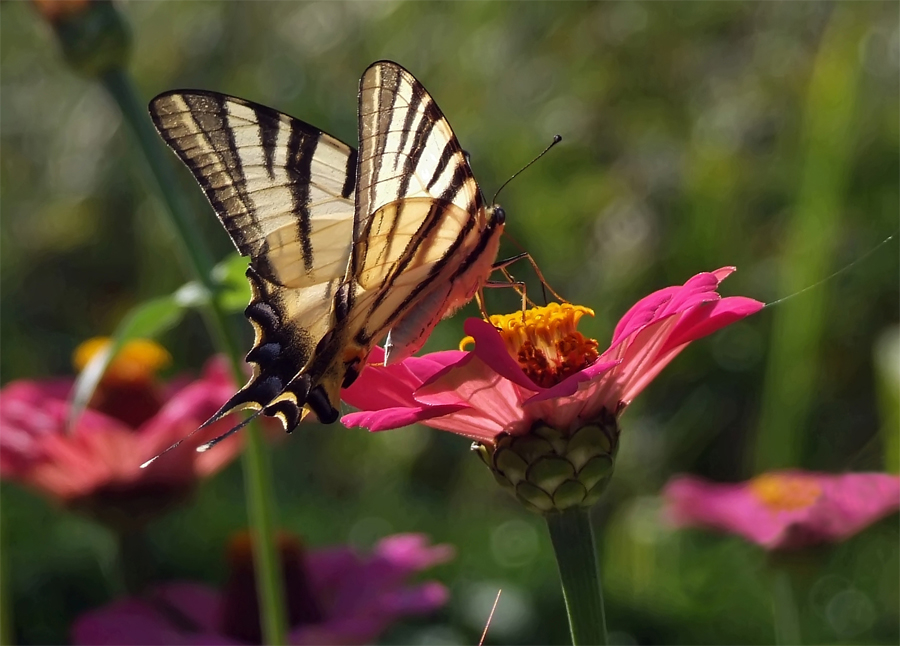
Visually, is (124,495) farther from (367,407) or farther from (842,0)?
(842,0)

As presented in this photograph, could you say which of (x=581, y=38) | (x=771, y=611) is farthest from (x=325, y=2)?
(x=771, y=611)

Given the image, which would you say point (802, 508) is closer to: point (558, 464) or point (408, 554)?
point (408, 554)

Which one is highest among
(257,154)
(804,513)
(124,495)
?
(257,154)

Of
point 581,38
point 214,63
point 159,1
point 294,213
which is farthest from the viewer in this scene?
point 159,1

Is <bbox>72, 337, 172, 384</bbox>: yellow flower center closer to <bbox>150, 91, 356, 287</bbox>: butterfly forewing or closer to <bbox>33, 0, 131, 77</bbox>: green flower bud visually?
<bbox>33, 0, 131, 77</bbox>: green flower bud

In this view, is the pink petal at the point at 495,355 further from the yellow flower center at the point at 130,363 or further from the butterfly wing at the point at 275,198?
the yellow flower center at the point at 130,363

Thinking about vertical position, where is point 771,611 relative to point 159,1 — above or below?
below
